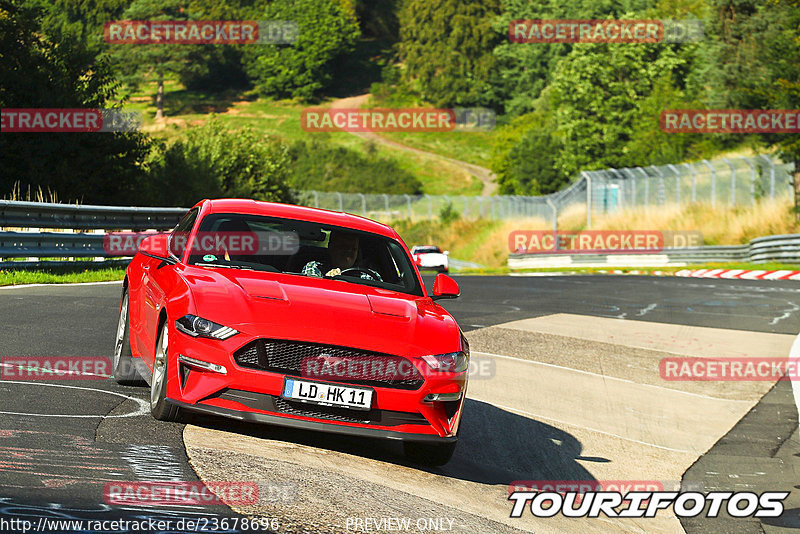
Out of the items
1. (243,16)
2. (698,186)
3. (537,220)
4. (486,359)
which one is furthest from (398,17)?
(486,359)

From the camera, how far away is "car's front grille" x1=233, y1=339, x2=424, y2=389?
240 inches

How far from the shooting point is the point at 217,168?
1460 inches

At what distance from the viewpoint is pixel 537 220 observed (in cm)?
5897

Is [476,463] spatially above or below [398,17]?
below

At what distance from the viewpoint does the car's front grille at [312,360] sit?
6102 mm

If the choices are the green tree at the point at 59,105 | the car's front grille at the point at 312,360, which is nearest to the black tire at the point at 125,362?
the car's front grille at the point at 312,360

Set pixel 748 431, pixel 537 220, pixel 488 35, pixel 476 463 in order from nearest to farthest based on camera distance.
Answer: pixel 476 463 < pixel 748 431 < pixel 537 220 < pixel 488 35

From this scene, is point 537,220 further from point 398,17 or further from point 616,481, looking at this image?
point 398,17

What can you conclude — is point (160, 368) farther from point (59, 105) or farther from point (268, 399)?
point (59, 105)

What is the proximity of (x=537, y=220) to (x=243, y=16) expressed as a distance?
106m

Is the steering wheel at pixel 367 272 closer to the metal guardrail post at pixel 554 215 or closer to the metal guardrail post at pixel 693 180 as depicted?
the metal guardrail post at pixel 693 180

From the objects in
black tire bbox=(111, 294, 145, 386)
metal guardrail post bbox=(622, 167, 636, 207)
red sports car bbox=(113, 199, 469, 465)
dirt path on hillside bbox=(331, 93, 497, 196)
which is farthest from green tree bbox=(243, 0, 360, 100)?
red sports car bbox=(113, 199, 469, 465)

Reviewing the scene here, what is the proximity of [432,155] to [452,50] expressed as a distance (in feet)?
70.4

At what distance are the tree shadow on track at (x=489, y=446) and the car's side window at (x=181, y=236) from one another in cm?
145
